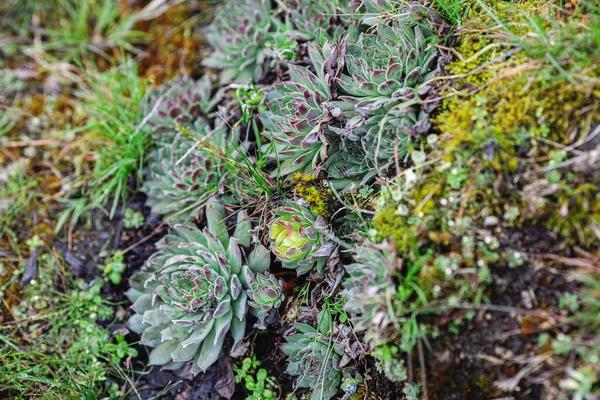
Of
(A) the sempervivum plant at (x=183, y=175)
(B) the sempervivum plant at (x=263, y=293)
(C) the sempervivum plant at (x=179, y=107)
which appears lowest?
(B) the sempervivum plant at (x=263, y=293)

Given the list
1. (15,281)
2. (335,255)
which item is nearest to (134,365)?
(15,281)

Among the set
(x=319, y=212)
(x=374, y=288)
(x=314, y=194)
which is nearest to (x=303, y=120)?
(x=314, y=194)

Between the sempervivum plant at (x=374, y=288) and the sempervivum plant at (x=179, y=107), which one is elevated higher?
the sempervivum plant at (x=179, y=107)

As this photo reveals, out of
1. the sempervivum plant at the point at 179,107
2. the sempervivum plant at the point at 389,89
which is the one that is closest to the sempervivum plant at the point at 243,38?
the sempervivum plant at the point at 179,107

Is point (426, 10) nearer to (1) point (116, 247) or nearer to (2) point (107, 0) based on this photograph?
(1) point (116, 247)

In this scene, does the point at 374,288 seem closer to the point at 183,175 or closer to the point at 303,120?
the point at 303,120

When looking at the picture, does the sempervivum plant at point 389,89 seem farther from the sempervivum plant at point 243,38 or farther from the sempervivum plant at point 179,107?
the sempervivum plant at point 179,107

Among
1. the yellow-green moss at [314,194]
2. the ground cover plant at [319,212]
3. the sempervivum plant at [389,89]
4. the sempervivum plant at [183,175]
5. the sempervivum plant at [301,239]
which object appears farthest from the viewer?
the sempervivum plant at [183,175]
